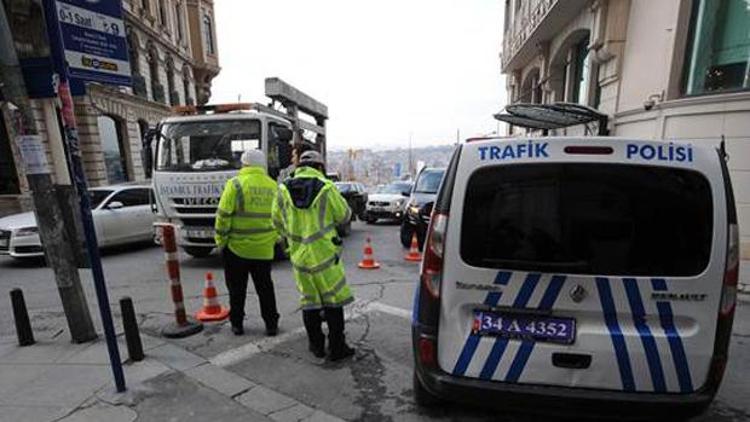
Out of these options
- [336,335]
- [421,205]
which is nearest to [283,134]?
[421,205]

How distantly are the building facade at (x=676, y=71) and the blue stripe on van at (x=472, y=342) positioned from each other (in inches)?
219

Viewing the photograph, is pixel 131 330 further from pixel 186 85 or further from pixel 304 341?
pixel 186 85

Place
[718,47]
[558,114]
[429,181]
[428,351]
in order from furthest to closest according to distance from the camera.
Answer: [429,181] → [558,114] → [718,47] → [428,351]

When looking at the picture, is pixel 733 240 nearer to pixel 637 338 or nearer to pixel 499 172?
pixel 637 338

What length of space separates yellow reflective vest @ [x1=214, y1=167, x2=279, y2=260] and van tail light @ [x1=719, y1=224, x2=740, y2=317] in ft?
11.4

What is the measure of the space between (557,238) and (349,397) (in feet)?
6.32

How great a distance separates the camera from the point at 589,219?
7.41 ft

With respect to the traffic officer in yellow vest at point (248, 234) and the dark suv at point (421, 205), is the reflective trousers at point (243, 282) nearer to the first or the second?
the traffic officer in yellow vest at point (248, 234)

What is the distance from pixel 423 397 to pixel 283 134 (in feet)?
19.6

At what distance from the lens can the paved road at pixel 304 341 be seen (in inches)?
122

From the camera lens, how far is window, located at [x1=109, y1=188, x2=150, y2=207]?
930 centimetres

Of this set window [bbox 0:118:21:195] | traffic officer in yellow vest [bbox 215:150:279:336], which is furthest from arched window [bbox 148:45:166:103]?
traffic officer in yellow vest [bbox 215:150:279:336]

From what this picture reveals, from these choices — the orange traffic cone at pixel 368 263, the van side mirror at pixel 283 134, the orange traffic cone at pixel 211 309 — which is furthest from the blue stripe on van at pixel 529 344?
the van side mirror at pixel 283 134

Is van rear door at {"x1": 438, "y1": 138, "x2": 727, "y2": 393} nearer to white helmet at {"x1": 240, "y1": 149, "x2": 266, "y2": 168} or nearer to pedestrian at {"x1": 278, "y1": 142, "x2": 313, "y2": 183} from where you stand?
white helmet at {"x1": 240, "y1": 149, "x2": 266, "y2": 168}
